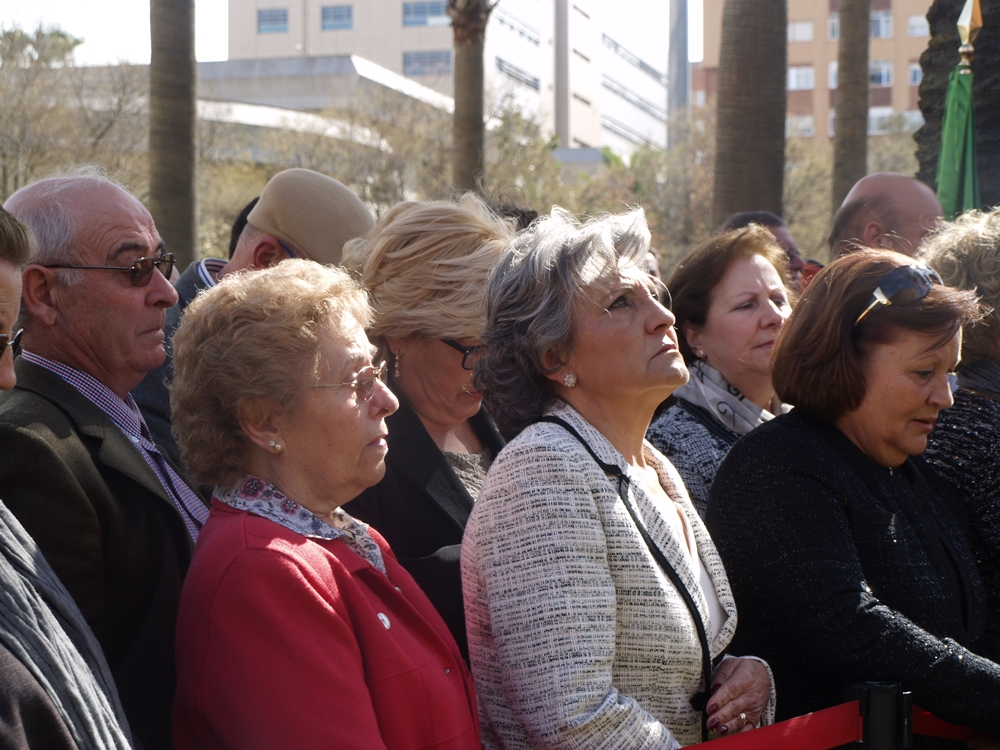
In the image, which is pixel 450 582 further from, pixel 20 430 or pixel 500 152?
pixel 500 152

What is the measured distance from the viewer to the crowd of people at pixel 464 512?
2162 mm

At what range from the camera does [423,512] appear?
309 cm

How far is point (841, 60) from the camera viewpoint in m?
13.0

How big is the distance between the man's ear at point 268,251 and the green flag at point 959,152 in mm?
4442

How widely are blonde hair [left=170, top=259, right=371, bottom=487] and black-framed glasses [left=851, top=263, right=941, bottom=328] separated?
56.9 inches

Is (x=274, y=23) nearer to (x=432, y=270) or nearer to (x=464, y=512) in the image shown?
(x=432, y=270)

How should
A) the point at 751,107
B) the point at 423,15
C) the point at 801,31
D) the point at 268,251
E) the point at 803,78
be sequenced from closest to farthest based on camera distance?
the point at 268,251
the point at 751,107
the point at 423,15
the point at 801,31
the point at 803,78

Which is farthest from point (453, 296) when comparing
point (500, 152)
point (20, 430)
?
point (500, 152)

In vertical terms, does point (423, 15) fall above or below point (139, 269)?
above

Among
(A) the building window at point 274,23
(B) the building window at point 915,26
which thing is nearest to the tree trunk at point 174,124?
(A) the building window at point 274,23

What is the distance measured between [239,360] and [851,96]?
39.2 ft

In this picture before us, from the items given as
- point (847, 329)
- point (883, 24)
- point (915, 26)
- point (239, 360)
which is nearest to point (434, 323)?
point (239, 360)

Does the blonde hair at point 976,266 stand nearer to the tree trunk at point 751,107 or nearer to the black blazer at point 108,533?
the black blazer at point 108,533

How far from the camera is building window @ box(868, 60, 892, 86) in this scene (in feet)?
250
